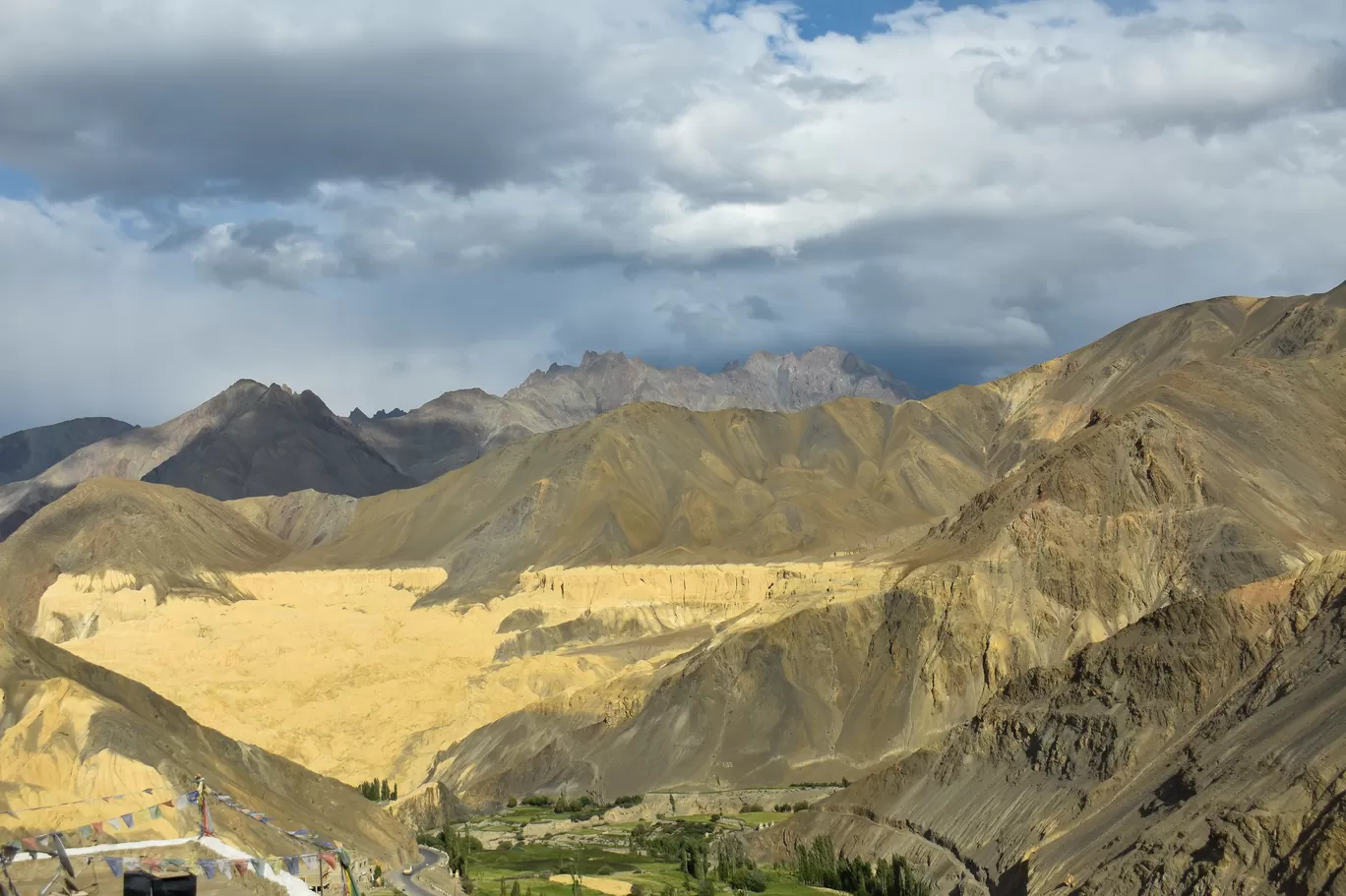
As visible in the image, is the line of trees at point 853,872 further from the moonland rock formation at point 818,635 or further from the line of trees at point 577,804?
the line of trees at point 577,804

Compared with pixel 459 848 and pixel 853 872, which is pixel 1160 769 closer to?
pixel 853 872

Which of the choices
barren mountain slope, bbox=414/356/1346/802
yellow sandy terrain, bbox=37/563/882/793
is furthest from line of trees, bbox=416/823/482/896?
yellow sandy terrain, bbox=37/563/882/793

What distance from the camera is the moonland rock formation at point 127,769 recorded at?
40.8 meters

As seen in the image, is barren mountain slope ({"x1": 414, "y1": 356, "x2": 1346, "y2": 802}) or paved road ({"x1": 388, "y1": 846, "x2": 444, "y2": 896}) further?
barren mountain slope ({"x1": 414, "y1": 356, "x2": 1346, "y2": 802})

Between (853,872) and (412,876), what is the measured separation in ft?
47.7

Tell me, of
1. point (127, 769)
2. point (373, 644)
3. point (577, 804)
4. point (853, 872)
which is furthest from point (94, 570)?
point (127, 769)

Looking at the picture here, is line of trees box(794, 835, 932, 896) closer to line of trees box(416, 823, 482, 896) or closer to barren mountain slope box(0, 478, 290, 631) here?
line of trees box(416, 823, 482, 896)

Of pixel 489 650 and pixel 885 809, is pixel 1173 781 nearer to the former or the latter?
pixel 885 809

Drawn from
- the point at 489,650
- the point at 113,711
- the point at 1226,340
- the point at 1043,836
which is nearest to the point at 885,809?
the point at 1043,836

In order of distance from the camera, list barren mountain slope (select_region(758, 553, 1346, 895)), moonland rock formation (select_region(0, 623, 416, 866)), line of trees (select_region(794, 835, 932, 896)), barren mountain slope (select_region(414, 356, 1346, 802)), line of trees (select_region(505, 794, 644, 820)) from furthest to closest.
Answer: barren mountain slope (select_region(414, 356, 1346, 802)) < line of trees (select_region(505, 794, 644, 820)) < line of trees (select_region(794, 835, 932, 896)) < moonland rock formation (select_region(0, 623, 416, 866)) < barren mountain slope (select_region(758, 553, 1346, 895))

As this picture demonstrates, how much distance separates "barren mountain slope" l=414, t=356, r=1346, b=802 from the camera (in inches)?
3529

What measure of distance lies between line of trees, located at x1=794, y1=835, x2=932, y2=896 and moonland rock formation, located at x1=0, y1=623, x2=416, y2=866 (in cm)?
1349

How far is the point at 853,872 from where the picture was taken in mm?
52812

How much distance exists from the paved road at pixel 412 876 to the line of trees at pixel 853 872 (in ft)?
Result: 40.4
